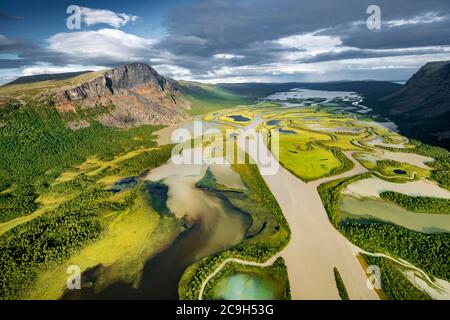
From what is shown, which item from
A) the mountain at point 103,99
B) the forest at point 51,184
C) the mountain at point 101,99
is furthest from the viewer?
the mountain at point 103,99

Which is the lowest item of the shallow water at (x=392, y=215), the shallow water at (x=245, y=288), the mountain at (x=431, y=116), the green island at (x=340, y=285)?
the shallow water at (x=245, y=288)

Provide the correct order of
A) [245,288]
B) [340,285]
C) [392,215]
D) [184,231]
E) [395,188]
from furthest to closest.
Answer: [395,188], [392,215], [184,231], [245,288], [340,285]

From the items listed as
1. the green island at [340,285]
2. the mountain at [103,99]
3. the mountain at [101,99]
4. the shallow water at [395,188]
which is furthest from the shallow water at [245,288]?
the mountain at [103,99]

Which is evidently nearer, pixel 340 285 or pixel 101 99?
pixel 340 285

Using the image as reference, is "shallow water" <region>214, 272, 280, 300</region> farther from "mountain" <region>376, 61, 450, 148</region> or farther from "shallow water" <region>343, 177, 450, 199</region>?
"mountain" <region>376, 61, 450, 148</region>

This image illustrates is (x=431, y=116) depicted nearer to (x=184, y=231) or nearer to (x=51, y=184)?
(x=184, y=231)

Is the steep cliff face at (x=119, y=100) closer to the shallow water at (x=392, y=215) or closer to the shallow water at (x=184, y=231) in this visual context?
the shallow water at (x=184, y=231)

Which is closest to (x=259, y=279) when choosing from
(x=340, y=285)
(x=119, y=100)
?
(x=340, y=285)

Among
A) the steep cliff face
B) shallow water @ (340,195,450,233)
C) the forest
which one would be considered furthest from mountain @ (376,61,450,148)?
the steep cliff face

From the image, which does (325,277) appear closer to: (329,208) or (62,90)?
(329,208)
